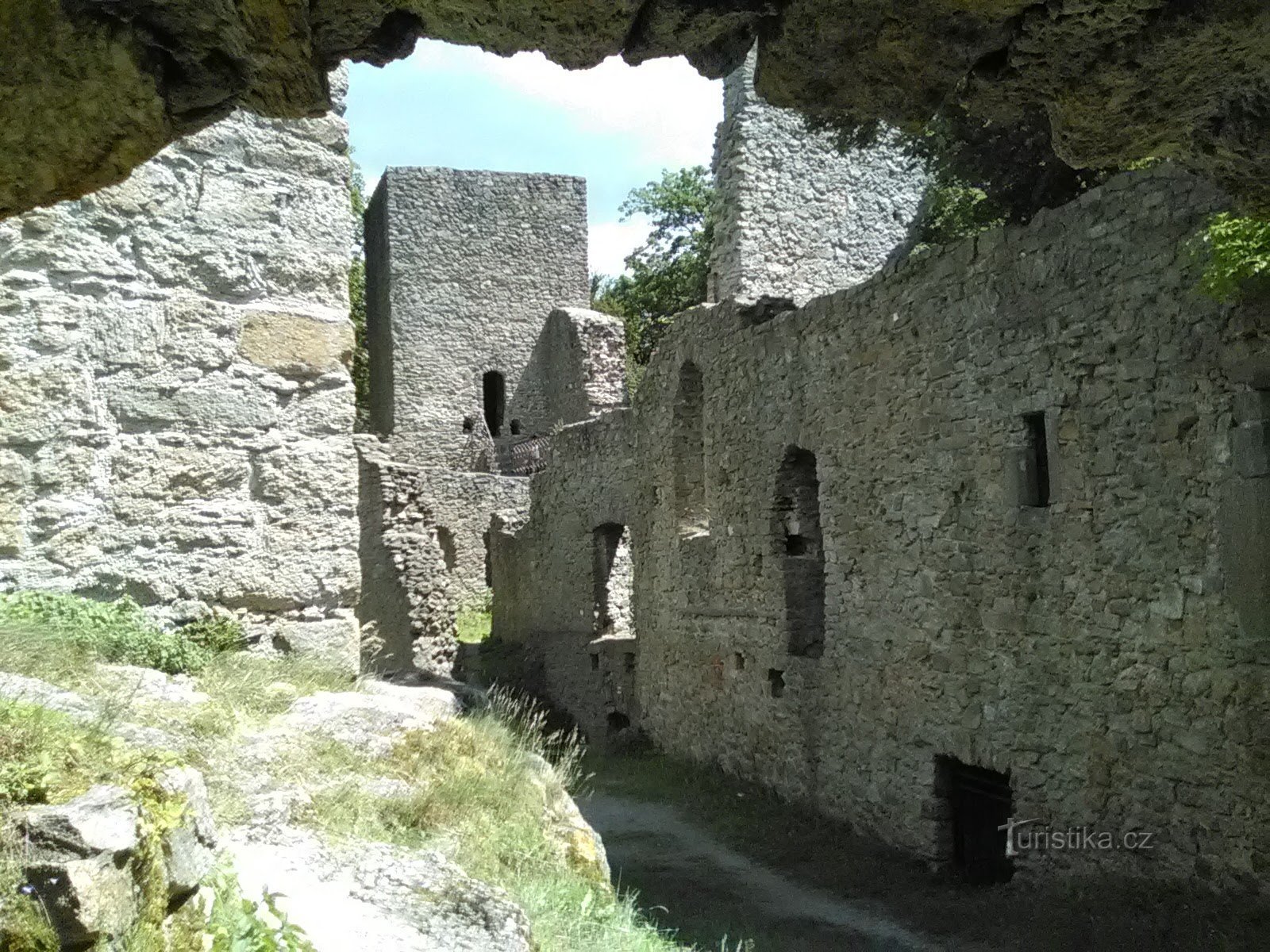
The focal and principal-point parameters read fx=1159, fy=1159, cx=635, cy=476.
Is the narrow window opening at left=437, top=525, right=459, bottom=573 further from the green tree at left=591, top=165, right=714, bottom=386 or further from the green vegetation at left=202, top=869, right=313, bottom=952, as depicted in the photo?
the green vegetation at left=202, top=869, right=313, bottom=952

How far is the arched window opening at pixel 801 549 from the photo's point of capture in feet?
39.1

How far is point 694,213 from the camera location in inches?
1352

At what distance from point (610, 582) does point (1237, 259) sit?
12638mm

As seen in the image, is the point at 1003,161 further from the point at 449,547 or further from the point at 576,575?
the point at 449,547

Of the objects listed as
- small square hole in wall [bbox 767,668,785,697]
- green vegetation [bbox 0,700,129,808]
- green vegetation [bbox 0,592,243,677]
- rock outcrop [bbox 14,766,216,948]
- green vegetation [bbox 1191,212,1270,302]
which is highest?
green vegetation [bbox 1191,212,1270,302]

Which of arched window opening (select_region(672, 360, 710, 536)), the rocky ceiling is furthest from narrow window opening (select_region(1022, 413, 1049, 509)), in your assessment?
arched window opening (select_region(672, 360, 710, 536))

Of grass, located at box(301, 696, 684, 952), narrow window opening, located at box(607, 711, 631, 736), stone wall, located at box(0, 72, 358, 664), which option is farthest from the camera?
narrow window opening, located at box(607, 711, 631, 736)

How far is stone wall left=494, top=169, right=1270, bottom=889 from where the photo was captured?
6.68 metres

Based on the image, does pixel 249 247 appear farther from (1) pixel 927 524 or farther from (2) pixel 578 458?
(2) pixel 578 458

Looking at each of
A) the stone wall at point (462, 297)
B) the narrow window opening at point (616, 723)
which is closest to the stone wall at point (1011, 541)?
the narrow window opening at point (616, 723)

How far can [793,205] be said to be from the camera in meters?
16.1

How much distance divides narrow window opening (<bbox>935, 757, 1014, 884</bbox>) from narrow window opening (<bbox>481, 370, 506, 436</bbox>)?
875 inches

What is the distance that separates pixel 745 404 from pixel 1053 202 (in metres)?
3.75

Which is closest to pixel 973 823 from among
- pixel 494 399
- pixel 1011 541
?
pixel 1011 541
